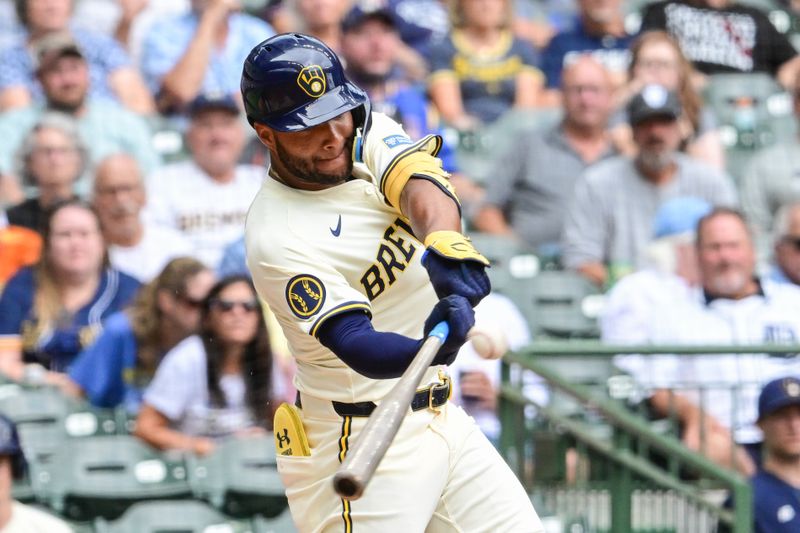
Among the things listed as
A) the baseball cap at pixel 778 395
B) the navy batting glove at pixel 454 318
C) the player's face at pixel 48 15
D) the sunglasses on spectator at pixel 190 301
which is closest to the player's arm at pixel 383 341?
the navy batting glove at pixel 454 318

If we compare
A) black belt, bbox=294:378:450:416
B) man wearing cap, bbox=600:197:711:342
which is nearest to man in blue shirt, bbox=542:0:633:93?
man wearing cap, bbox=600:197:711:342

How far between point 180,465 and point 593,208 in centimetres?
243

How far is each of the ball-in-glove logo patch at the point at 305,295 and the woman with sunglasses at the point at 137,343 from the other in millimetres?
2661

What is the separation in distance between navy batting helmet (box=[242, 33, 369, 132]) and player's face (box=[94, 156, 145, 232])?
334cm

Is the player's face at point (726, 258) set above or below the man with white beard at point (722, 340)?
above

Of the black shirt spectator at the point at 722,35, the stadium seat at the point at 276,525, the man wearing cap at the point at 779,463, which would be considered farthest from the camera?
the black shirt spectator at the point at 722,35

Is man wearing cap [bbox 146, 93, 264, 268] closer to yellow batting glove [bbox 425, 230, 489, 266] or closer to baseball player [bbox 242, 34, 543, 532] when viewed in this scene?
baseball player [bbox 242, 34, 543, 532]

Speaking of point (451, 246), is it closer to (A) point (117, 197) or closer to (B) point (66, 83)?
(A) point (117, 197)

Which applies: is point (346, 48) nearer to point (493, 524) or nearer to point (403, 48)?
point (403, 48)

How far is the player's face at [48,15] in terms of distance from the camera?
7438 millimetres

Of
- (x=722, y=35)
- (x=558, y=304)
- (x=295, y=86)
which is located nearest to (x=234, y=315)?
(x=558, y=304)

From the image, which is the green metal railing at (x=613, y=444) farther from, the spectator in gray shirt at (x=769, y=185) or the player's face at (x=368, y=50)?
the player's face at (x=368, y=50)

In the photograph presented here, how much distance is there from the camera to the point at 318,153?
3.36m

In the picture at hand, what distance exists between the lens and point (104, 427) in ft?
19.4
